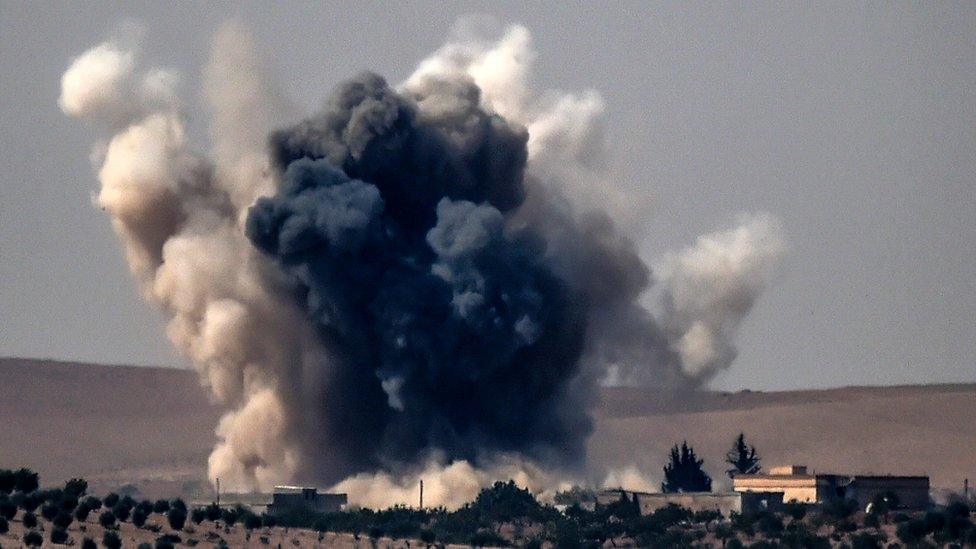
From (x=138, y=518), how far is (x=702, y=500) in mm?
36379

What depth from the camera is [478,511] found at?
11838 centimetres

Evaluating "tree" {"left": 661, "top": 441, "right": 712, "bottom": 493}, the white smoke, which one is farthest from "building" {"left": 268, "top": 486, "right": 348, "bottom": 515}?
"tree" {"left": 661, "top": 441, "right": 712, "bottom": 493}

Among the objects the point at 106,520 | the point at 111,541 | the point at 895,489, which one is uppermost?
the point at 895,489

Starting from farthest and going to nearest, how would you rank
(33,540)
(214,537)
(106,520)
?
(214,537) → (106,520) → (33,540)

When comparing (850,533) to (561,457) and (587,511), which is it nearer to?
(587,511)

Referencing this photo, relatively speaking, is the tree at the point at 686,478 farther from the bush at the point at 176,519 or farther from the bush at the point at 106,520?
the bush at the point at 106,520

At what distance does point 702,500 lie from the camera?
121 m

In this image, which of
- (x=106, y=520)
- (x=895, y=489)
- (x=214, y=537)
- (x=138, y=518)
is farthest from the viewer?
(x=895, y=489)

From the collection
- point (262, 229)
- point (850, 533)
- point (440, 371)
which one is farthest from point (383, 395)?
point (850, 533)

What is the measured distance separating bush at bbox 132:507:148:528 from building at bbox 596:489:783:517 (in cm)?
3299

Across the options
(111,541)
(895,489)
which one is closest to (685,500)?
(895,489)

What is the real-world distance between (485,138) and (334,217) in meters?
12.7

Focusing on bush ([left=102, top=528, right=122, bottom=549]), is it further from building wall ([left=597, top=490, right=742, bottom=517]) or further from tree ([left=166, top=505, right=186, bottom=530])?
building wall ([left=597, top=490, right=742, bottom=517])

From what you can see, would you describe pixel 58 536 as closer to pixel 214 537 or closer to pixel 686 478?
pixel 214 537
